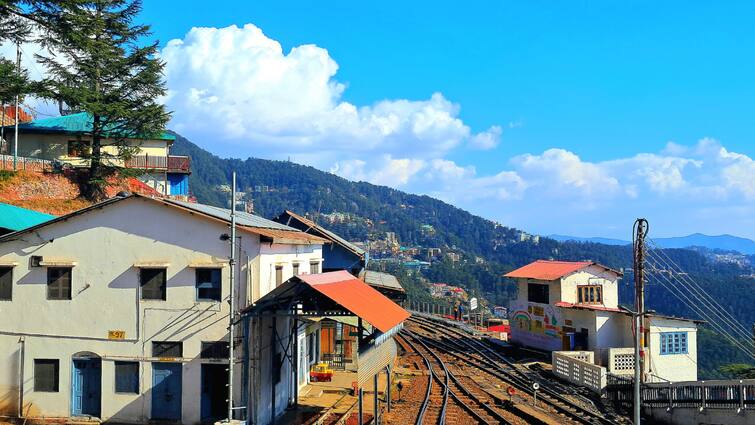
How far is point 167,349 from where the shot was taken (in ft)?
63.8

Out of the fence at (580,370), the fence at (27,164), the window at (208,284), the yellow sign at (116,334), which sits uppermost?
the fence at (27,164)

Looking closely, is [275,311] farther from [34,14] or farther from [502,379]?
[34,14]

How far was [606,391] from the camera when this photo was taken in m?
28.6

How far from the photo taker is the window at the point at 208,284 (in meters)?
19.3

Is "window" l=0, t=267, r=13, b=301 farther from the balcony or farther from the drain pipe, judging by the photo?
the balcony

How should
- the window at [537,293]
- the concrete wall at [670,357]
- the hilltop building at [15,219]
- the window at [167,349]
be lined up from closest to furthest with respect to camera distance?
the window at [167,349], the hilltop building at [15,219], the concrete wall at [670,357], the window at [537,293]

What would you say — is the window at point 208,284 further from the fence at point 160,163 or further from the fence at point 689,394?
the fence at point 160,163

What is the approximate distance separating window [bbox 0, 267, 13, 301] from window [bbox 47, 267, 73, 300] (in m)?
1.18

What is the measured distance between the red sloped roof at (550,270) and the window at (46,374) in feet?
94.1

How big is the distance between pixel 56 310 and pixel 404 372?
15.3 m

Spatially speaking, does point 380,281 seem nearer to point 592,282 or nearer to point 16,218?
point 592,282

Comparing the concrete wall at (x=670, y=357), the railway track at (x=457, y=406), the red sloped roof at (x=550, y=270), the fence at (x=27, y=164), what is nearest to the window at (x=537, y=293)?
the red sloped roof at (x=550, y=270)

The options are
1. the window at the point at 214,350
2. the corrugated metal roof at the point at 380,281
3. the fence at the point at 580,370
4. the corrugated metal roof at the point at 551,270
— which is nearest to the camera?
the window at the point at 214,350

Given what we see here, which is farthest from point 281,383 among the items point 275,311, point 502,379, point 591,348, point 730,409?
point 591,348
